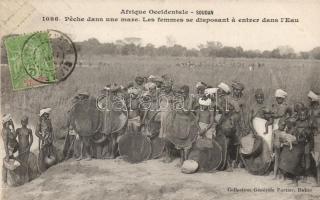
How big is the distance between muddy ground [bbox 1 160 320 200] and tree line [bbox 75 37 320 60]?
0.65 meters

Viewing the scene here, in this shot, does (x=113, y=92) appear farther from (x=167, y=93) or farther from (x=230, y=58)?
(x=230, y=58)

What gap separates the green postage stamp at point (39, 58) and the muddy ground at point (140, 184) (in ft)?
1.74

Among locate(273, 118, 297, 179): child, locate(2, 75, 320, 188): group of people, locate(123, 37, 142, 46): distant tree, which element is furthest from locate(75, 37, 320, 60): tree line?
locate(273, 118, 297, 179): child

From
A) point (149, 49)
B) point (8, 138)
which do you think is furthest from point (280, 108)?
point (8, 138)

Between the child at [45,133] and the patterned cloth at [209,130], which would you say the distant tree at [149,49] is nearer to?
the patterned cloth at [209,130]

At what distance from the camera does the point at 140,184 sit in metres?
2.60

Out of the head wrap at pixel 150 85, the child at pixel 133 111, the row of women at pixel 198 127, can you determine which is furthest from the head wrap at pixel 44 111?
the head wrap at pixel 150 85

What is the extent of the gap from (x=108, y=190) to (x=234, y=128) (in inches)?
32.6

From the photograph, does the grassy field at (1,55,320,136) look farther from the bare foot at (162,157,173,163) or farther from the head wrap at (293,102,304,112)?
the bare foot at (162,157,173,163)

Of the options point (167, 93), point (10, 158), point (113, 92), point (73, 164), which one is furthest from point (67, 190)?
point (167, 93)

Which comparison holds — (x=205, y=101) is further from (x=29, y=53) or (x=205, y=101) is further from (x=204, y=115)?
(x=29, y=53)

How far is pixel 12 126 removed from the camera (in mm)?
2625

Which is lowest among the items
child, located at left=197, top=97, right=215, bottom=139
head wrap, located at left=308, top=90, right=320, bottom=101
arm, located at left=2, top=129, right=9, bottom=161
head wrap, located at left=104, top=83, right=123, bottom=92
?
arm, located at left=2, top=129, right=9, bottom=161

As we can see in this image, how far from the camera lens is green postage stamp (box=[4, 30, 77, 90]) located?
2605 mm
